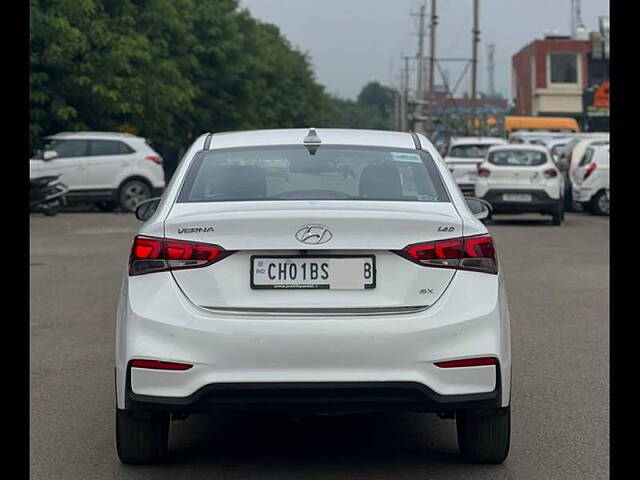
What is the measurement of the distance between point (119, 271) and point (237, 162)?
32.7ft

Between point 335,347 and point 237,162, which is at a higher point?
point 237,162

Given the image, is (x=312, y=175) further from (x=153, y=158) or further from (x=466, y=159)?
(x=466, y=159)

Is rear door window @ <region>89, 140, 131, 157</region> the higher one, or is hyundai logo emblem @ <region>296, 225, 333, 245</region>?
rear door window @ <region>89, 140, 131, 157</region>

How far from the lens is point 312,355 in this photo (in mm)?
5285

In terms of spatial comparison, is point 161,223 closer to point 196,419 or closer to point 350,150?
point 350,150

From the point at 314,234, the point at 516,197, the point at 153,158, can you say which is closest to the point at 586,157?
the point at 516,197

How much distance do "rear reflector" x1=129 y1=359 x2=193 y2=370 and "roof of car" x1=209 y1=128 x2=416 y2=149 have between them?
1.53 m

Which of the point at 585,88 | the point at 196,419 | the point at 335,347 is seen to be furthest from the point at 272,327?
the point at 585,88

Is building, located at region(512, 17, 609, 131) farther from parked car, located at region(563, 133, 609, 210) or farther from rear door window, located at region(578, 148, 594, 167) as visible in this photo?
rear door window, located at region(578, 148, 594, 167)

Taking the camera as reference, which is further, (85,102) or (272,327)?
(85,102)

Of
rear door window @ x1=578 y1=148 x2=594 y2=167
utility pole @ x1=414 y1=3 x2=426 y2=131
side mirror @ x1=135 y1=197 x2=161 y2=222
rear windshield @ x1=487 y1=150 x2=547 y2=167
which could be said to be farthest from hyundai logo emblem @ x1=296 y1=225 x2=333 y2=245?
utility pole @ x1=414 y1=3 x2=426 y2=131

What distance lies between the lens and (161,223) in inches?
220

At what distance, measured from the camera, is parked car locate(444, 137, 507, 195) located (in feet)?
106

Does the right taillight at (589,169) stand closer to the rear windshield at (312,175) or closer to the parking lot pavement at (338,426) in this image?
the parking lot pavement at (338,426)
